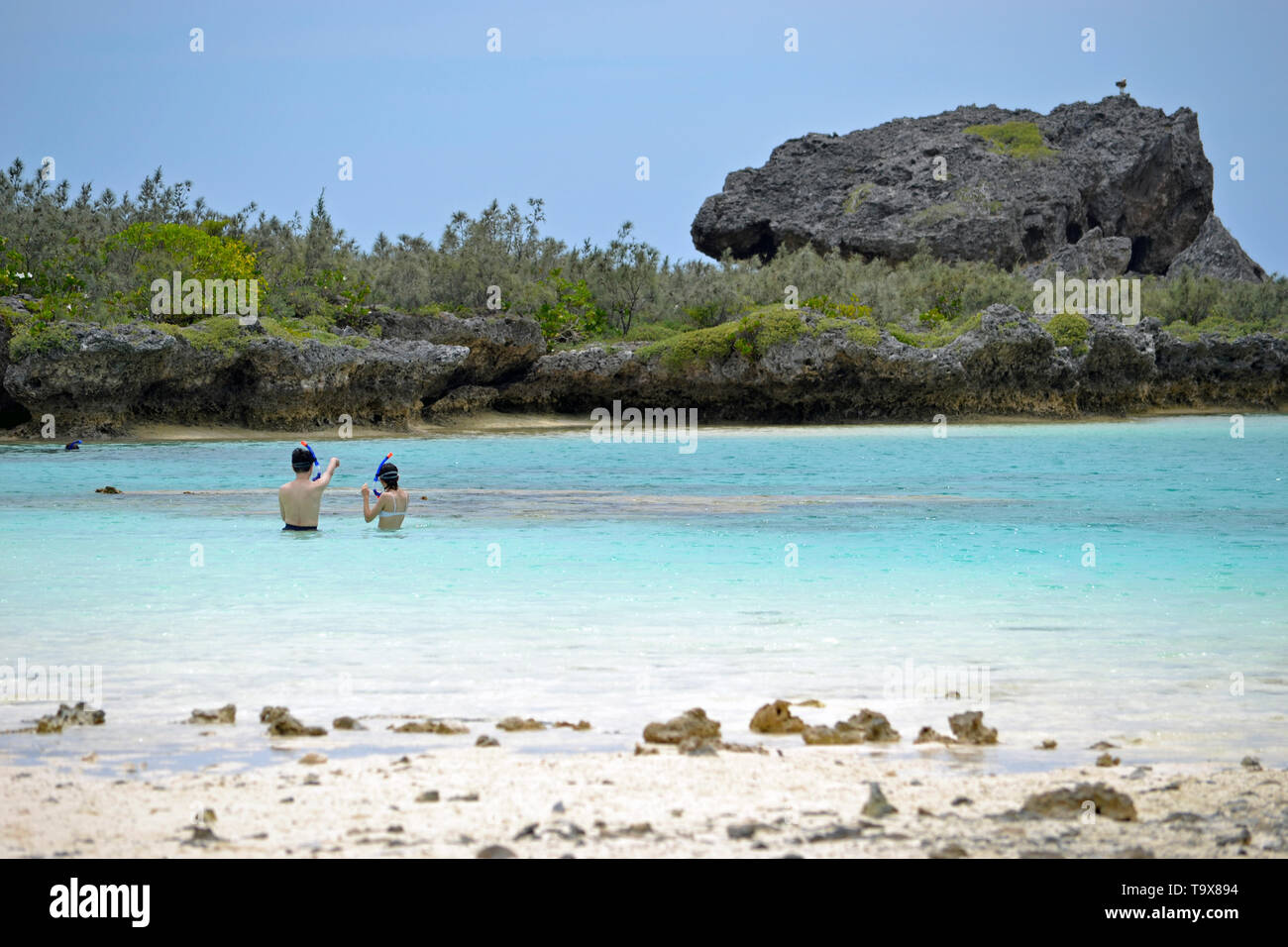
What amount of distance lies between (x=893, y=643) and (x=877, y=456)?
68.4 feet

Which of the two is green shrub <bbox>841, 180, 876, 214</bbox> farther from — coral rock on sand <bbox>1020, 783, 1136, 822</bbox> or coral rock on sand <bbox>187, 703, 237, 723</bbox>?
coral rock on sand <bbox>1020, 783, 1136, 822</bbox>

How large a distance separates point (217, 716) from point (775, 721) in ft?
7.85

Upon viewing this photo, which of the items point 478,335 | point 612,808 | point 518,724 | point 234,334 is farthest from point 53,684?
point 478,335

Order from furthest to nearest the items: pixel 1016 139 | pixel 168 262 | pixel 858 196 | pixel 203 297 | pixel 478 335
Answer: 1. pixel 1016 139
2. pixel 858 196
3. pixel 478 335
4. pixel 168 262
5. pixel 203 297

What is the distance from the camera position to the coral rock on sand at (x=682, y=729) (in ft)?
16.4

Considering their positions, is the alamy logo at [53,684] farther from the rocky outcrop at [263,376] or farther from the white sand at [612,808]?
the rocky outcrop at [263,376]

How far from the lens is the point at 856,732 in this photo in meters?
5.14

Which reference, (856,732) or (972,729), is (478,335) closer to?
(856,732)

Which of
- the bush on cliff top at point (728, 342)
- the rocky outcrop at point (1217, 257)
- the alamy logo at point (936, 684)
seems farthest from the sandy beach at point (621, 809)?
the rocky outcrop at point (1217, 257)

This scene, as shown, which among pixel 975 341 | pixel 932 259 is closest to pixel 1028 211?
pixel 932 259

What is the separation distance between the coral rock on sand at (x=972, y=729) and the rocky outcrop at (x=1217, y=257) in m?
81.7

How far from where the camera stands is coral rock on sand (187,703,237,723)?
5367 mm
